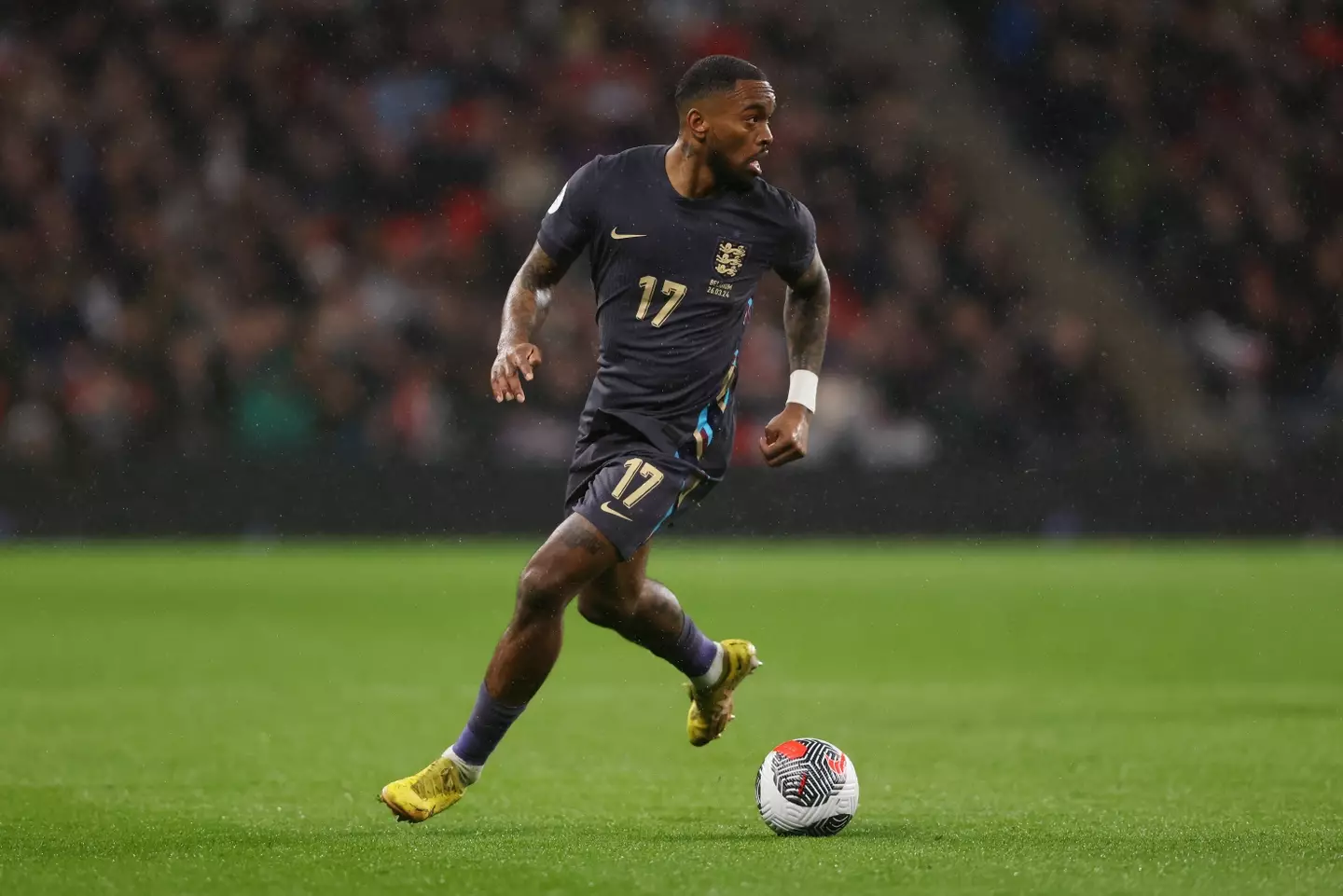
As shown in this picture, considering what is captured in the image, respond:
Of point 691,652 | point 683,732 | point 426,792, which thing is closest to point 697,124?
point 691,652

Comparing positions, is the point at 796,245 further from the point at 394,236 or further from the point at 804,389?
the point at 394,236

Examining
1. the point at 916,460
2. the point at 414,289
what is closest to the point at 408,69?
the point at 414,289

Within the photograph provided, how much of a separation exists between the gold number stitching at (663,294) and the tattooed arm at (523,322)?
0.94ft

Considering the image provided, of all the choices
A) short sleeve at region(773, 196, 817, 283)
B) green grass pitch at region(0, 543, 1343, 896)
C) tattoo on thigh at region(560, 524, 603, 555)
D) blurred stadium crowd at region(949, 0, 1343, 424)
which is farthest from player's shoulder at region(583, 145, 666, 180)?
blurred stadium crowd at region(949, 0, 1343, 424)

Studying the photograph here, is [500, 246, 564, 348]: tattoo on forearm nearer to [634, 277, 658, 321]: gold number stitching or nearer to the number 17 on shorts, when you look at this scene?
[634, 277, 658, 321]: gold number stitching

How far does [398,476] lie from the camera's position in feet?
65.2

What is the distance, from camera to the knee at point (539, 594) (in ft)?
19.6

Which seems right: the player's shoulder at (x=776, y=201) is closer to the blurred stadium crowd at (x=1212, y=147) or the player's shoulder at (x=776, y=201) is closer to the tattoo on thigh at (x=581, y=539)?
the tattoo on thigh at (x=581, y=539)

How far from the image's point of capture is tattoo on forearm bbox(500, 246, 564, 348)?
20.7 ft

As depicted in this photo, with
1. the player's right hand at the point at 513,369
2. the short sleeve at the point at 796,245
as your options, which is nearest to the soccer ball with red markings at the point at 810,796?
the player's right hand at the point at 513,369

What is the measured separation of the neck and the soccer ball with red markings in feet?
6.11

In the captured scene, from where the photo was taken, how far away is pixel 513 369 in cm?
596

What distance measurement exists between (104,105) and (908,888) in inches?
721

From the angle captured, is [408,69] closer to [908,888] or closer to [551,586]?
[551,586]
